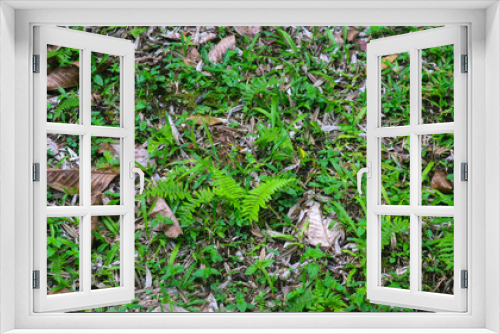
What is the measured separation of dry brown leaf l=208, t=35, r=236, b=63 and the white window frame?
3.70 ft

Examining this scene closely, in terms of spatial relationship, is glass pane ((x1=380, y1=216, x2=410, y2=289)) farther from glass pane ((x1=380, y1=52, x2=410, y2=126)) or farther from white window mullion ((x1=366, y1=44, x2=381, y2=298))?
glass pane ((x1=380, y1=52, x2=410, y2=126))

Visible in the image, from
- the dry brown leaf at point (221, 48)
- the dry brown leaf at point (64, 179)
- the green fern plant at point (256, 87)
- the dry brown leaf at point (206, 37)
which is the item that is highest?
the dry brown leaf at point (206, 37)

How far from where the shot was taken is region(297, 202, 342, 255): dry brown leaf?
8.73 feet

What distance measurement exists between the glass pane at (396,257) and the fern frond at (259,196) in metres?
0.66

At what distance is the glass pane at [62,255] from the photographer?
2422 millimetres

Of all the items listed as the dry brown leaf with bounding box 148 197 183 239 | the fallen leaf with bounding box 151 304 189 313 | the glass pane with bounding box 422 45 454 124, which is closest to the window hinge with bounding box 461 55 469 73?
the glass pane with bounding box 422 45 454 124

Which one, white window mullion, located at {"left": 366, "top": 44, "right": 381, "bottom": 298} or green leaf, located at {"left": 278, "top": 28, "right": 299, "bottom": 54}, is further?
green leaf, located at {"left": 278, "top": 28, "right": 299, "bottom": 54}

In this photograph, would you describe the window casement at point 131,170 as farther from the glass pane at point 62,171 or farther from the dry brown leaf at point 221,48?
the dry brown leaf at point 221,48

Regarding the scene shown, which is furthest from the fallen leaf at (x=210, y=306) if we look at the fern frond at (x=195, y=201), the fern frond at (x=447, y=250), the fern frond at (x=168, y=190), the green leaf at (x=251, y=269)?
the fern frond at (x=447, y=250)

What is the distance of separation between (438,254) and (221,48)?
182cm

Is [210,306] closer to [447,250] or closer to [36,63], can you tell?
[447,250]

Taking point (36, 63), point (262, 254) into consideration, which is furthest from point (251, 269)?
point (36, 63)

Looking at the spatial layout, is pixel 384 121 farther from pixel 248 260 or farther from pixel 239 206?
pixel 248 260

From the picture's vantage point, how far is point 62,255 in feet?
8.05
